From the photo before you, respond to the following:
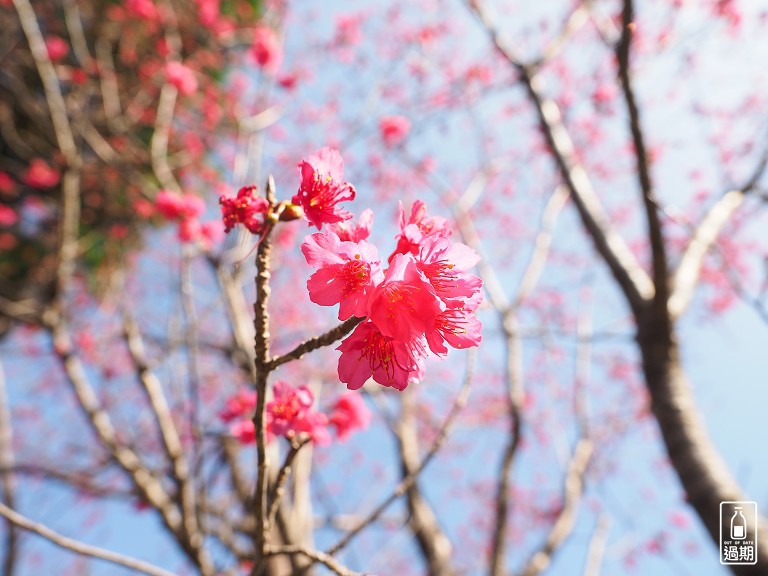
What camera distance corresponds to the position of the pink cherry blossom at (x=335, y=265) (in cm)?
111

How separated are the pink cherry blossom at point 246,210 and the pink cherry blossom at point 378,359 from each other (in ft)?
1.18

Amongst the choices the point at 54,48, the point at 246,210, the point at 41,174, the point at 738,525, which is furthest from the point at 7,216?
the point at 738,525

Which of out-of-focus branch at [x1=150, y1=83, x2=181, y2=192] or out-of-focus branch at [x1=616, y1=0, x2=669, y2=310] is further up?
out-of-focus branch at [x1=150, y1=83, x2=181, y2=192]

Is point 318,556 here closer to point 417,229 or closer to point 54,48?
point 417,229

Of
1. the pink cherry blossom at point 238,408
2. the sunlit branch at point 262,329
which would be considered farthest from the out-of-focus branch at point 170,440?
the sunlit branch at point 262,329

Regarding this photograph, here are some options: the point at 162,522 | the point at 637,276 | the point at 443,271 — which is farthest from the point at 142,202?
the point at 443,271

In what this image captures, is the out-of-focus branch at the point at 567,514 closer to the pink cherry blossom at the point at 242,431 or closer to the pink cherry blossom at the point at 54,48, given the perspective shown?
→ the pink cherry blossom at the point at 242,431

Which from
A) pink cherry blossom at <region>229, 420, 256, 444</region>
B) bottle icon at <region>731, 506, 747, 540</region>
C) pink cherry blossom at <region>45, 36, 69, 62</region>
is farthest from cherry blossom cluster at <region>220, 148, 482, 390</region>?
pink cherry blossom at <region>45, 36, 69, 62</region>

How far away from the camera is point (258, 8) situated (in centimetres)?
859

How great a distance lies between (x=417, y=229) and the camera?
3.84ft

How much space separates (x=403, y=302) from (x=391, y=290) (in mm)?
43

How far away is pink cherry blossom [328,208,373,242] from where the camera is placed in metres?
1.26

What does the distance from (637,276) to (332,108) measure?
658 centimetres

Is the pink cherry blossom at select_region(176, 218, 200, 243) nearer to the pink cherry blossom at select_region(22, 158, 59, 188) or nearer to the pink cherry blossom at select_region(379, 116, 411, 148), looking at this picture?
the pink cherry blossom at select_region(379, 116, 411, 148)
